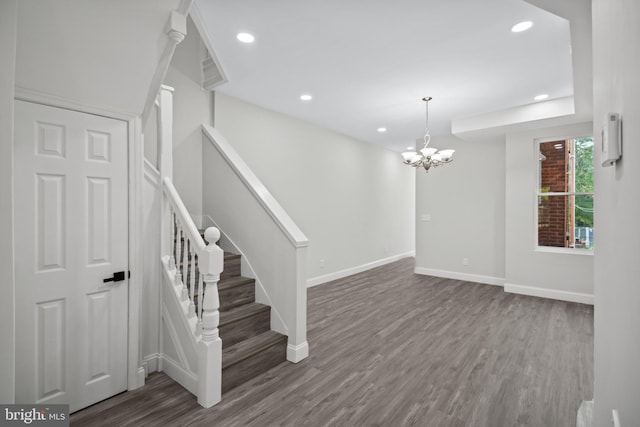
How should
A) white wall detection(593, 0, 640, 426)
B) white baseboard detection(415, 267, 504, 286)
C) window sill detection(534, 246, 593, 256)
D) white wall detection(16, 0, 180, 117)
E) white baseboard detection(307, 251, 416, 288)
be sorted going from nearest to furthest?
white wall detection(593, 0, 640, 426) < white wall detection(16, 0, 180, 117) < window sill detection(534, 246, 593, 256) < white baseboard detection(307, 251, 416, 288) < white baseboard detection(415, 267, 504, 286)

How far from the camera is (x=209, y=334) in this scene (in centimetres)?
210

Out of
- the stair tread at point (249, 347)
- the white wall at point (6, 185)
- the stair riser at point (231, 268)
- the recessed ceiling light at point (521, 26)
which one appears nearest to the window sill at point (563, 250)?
the recessed ceiling light at point (521, 26)

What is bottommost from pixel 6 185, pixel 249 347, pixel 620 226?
pixel 249 347

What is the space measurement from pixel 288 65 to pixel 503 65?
2.22 m

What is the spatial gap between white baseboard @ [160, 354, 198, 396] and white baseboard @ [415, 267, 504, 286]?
5.01m

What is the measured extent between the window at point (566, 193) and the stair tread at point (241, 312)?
4563 millimetres

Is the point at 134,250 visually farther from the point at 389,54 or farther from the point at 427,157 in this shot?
the point at 427,157

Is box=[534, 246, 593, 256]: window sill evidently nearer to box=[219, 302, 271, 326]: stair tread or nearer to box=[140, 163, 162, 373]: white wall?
box=[219, 302, 271, 326]: stair tread

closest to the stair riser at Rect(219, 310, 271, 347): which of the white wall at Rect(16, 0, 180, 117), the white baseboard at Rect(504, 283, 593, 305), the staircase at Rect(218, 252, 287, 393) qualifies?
the staircase at Rect(218, 252, 287, 393)

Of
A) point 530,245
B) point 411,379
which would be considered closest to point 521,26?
point 411,379

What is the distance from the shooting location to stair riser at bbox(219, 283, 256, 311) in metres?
2.82

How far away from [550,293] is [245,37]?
5.43 meters

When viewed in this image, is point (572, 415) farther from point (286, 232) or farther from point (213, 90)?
point (213, 90)

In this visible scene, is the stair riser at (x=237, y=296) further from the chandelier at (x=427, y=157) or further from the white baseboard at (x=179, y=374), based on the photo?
the chandelier at (x=427, y=157)
